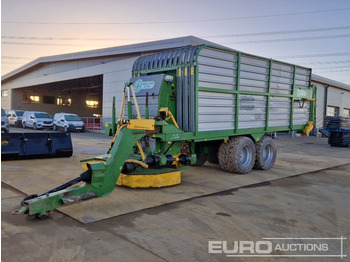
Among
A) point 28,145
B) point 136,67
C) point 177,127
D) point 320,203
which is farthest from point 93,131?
point 320,203

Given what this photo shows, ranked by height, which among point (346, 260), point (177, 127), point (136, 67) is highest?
point (136, 67)

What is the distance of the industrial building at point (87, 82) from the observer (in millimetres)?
23984

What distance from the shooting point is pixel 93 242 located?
386 centimetres

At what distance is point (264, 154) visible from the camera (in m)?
A: 9.64

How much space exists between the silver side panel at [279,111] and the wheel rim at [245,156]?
1.31 metres

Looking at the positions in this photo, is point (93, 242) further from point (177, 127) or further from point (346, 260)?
point (177, 127)

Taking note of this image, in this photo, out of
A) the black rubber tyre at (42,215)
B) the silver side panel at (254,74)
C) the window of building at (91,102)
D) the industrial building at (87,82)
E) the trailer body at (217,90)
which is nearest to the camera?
the black rubber tyre at (42,215)

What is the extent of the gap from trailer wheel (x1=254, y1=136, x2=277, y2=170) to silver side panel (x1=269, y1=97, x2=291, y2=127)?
1.87ft

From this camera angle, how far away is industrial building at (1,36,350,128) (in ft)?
78.7

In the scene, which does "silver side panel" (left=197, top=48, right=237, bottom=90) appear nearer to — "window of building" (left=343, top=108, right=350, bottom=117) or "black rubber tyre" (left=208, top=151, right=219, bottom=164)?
"black rubber tyre" (left=208, top=151, right=219, bottom=164)

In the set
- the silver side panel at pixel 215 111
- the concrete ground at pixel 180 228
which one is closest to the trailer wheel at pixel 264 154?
the silver side panel at pixel 215 111

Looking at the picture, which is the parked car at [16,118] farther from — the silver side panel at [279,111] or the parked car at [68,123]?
the silver side panel at [279,111]

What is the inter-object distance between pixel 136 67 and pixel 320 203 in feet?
18.2

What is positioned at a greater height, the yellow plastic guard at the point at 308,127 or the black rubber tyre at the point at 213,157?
the yellow plastic guard at the point at 308,127
